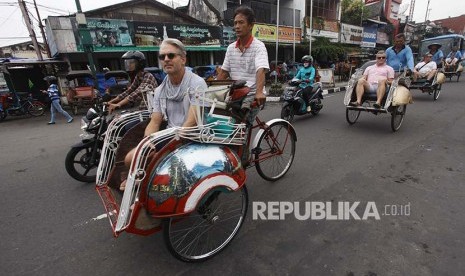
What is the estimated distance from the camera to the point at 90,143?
364 cm

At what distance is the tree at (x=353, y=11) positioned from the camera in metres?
26.6

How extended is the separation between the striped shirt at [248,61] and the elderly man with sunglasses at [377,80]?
136 inches

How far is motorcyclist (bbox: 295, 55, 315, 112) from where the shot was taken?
6805 mm

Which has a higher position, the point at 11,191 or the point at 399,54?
the point at 399,54

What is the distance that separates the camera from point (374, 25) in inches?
1101

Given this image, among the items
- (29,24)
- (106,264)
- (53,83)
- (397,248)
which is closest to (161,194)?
(106,264)

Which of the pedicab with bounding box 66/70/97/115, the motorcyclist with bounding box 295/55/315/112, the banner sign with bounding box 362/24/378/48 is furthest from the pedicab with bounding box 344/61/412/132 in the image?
the banner sign with bounding box 362/24/378/48

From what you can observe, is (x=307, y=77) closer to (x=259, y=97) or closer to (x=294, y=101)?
(x=294, y=101)

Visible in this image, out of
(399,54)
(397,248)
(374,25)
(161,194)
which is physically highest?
(374,25)

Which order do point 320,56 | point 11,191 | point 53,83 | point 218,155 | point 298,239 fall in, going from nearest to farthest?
1. point 218,155
2. point 298,239
3. point 11,191
4. point 53,83
5. point 320,56

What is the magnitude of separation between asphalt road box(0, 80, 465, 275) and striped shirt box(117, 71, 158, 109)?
53.9 inches

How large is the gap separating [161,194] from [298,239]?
4.40 feet

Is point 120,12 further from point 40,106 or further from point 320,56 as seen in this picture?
point 320,56

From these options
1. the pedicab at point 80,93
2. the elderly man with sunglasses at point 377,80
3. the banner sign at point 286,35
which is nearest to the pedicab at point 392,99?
the elderly man with sunglasses at point 377,80
